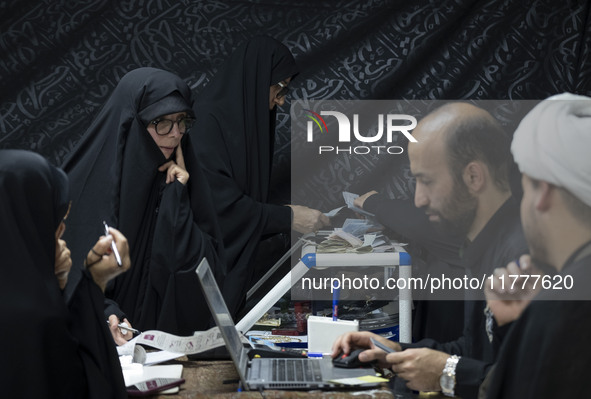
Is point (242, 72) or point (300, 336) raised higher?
point (242, 72)

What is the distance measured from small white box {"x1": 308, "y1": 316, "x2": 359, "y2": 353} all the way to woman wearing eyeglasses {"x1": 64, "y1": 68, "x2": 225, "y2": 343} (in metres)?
0.71

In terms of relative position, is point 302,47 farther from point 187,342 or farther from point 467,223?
point 187,342

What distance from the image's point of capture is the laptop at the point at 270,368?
1.74 m

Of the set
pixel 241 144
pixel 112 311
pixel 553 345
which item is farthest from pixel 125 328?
pixel 241 144

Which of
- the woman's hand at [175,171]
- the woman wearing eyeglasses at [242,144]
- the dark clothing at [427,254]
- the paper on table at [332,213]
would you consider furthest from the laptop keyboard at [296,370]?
the paper on table at [332,213]

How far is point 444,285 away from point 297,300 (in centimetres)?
78

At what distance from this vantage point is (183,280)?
9.24ft

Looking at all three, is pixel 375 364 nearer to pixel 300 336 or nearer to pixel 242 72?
pixel 300 336

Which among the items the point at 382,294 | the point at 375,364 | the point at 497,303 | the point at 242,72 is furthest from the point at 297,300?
the point at 497,303

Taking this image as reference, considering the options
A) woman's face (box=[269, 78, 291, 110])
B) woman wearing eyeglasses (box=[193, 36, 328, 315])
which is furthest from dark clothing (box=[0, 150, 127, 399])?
woman's face (box=[269, 78, 291, 110])

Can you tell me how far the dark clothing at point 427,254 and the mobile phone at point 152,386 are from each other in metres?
0.86

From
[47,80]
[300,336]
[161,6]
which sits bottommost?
[300,336]

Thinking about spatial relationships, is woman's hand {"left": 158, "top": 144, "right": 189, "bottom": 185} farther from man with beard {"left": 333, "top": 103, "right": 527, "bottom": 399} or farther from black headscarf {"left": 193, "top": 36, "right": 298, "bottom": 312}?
man with beard {"left": 333, "top": 103, "right": 527, "bottom": 399}

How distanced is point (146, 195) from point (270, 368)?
1.10m
